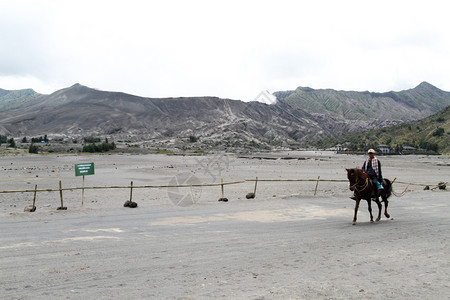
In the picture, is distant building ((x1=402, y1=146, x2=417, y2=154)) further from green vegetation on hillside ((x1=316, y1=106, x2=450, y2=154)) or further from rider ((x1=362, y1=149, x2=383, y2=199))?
rider ((x1=362, y1=149, x2=383, y2=199))

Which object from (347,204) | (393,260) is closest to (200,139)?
(347,204)

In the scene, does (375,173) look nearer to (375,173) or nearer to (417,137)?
(375,173)

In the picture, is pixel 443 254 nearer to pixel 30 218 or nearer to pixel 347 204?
pixel 347 204

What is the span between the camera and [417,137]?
138 m

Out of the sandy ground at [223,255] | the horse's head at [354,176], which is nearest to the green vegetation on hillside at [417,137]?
the horse's head at [354,176]

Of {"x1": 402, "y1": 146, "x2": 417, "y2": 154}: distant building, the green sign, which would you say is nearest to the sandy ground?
the green sign

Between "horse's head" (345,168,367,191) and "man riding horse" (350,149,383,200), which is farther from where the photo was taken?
"man riding horse" (350,149,383,200)

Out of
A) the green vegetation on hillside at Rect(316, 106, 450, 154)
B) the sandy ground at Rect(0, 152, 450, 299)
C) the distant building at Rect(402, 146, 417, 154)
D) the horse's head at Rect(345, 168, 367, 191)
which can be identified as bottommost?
the sandy ground at Rect(0, 152, 450, 299)

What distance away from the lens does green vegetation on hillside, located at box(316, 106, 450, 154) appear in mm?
116062

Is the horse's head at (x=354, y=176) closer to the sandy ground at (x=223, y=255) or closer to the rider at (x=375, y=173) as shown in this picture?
the rider at (x=375, y=173)

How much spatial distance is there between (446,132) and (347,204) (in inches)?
4958

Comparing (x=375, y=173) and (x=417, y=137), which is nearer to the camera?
(x=375, y=173)

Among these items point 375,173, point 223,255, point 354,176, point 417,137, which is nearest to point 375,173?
point 375,173

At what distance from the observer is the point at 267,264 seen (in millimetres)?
7918
